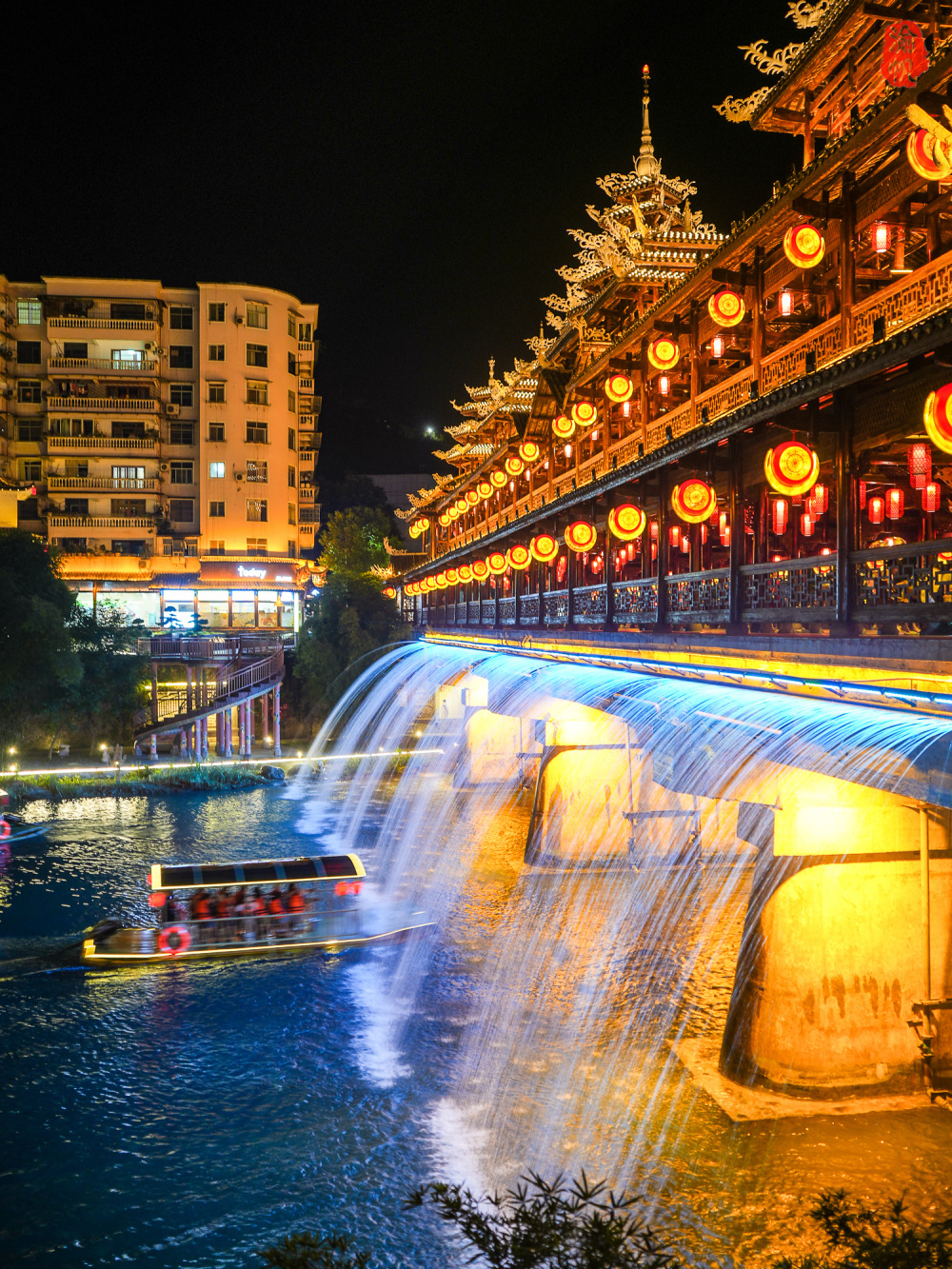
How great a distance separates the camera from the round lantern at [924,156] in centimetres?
1050

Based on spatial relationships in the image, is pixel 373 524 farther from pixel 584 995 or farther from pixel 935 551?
pixel 935 551

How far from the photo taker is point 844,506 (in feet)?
34.1

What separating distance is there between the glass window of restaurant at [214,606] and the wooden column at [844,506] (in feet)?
169

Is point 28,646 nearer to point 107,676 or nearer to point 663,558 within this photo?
point 107,676

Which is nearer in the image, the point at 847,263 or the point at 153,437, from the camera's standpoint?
the point at 847,263

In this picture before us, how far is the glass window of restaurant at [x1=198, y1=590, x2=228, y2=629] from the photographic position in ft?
191

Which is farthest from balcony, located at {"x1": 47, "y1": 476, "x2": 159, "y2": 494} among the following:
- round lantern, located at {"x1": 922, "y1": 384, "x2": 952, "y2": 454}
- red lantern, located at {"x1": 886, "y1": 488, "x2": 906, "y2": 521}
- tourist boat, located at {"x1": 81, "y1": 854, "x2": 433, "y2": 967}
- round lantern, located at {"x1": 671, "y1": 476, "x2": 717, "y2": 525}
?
round lantern, located at {"x1": 922, "y1": 384, "x2": 952, "y2": 454}

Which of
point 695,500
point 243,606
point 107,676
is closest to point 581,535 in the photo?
point 695,500

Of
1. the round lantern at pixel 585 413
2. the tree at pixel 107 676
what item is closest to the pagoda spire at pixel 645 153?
the round lantern at pixel 585 413

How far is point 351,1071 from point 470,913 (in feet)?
22.1

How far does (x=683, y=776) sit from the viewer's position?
18.9 m

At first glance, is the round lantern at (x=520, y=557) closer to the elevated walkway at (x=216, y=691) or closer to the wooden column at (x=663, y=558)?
the wooden column at (x=663, y=558)

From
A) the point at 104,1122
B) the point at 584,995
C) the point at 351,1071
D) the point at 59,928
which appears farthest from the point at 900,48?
the point at 59,928

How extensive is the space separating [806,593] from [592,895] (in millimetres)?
10932
